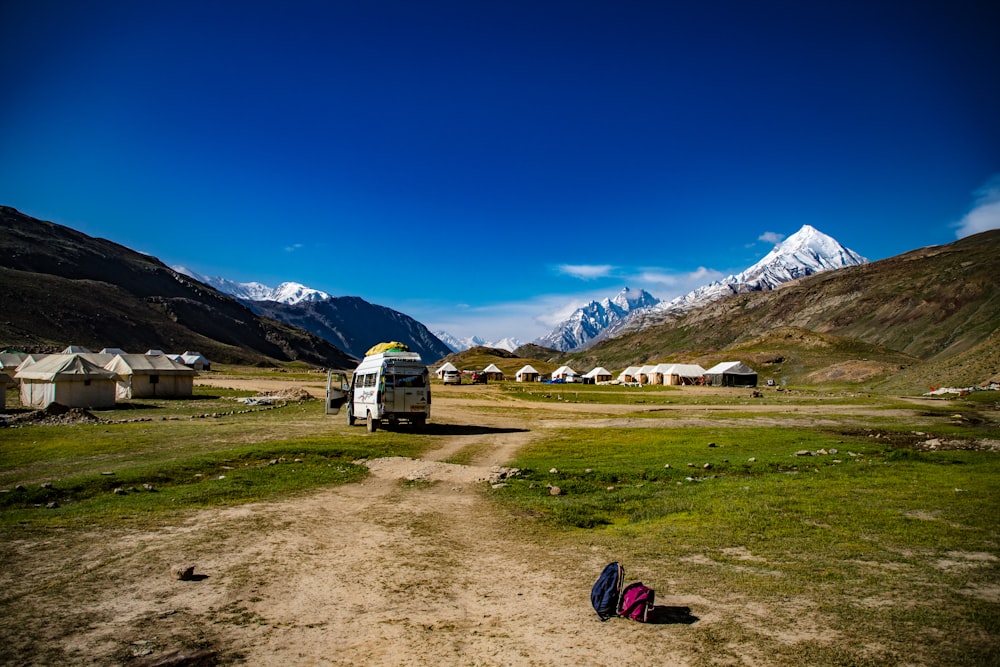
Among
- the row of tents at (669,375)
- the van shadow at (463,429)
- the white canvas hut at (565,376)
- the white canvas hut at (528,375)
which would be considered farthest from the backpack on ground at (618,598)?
the white canvas hut at (528,375)

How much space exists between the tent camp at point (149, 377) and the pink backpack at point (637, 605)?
60056 millimetres

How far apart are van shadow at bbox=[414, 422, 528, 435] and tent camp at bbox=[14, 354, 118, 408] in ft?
97.5

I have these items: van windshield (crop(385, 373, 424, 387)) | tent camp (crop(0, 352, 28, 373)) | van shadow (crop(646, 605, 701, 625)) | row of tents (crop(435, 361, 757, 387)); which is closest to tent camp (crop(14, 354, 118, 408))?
tent camp (crop(0, 352, 28, 373))

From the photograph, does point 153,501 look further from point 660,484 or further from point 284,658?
point 660,484

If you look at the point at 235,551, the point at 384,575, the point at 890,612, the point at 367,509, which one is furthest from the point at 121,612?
the point at 890,612

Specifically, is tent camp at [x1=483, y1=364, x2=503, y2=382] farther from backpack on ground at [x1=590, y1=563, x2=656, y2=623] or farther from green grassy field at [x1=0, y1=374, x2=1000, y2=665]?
backpack on ground at [x1=590, y1=563, x2=656, y2=623]

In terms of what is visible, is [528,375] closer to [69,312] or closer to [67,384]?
[69,312]

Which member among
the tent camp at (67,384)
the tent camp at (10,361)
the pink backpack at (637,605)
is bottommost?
the pink backpack at (637,605)

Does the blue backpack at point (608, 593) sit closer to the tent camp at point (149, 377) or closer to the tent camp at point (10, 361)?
the tent camp at point (149, 377)

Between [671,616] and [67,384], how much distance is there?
50.5 m

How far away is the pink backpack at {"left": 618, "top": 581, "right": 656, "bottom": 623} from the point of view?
691 cm

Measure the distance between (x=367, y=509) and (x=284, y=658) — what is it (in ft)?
24.6

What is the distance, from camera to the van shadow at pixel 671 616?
269 inches

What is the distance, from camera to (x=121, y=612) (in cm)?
715
